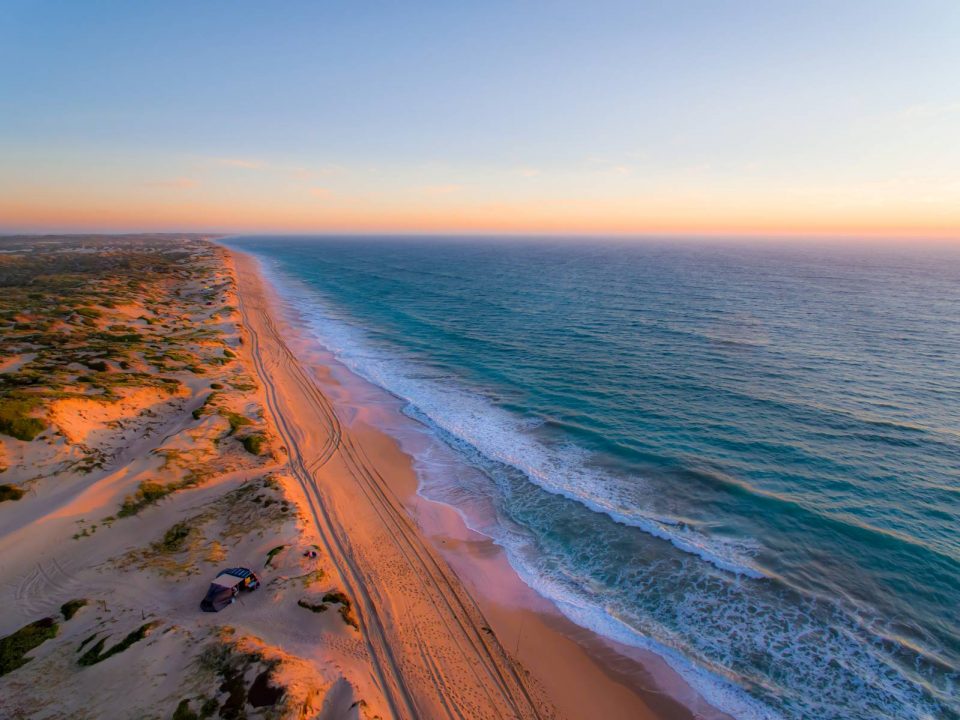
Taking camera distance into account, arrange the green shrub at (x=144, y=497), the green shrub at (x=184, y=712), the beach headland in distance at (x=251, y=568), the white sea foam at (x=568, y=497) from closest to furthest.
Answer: the green shrub at (x=184, y=712) → the beach headland in distance at (x=251, y=568) → the white sea foam at (x=568, y=497) → the green shrub at (x=144, y=497)

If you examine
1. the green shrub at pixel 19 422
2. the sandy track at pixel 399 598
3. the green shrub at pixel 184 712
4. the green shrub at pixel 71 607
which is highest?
the green shrub at pixel 19 422

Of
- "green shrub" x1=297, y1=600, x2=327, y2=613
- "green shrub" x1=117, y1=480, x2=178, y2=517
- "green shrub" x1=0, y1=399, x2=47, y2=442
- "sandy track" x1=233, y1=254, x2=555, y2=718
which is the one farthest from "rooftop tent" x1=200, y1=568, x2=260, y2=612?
"green shrub" x1=0, y1=399, x2=47, y2=442

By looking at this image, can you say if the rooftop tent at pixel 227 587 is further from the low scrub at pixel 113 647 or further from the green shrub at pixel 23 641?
the green shrub at pixel 23 641

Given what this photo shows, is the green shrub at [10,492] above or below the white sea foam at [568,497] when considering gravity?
above

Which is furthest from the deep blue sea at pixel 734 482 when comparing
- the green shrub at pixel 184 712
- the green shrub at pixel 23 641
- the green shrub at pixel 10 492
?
the green shrub at pixel 10 492

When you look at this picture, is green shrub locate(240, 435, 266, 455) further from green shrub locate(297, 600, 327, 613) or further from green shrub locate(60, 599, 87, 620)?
green shrub locate(297, 600, 327, 613)

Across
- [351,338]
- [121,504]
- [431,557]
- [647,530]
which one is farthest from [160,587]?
[351,338]
